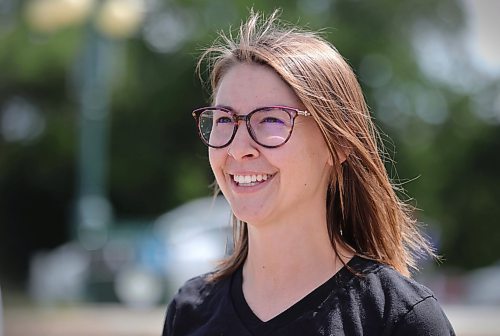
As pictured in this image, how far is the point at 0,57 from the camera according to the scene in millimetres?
24141

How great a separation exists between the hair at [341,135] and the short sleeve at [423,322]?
25cm

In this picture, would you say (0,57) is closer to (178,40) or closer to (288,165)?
(178,40)

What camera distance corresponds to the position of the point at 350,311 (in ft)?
7.39

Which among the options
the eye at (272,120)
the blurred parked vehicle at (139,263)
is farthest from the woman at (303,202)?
the blurred parked vehicle at (139,263)

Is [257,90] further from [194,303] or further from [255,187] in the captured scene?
[194,303]

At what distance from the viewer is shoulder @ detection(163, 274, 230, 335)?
2.51m

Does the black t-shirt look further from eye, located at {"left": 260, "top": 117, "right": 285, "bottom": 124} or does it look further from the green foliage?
the green foliage

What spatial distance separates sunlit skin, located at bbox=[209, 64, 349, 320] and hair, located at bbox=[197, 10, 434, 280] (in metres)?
0.03

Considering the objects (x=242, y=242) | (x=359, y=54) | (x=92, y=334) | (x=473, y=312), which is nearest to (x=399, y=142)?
(x=359, y=54)

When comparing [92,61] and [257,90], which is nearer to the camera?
[257,90]

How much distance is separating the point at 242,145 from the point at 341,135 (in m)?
0.26

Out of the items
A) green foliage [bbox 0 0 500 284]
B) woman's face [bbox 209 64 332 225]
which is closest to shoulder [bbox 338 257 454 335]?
woman's face [bbox 209 64 332 225]

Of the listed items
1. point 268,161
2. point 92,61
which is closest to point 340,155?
point 268,161

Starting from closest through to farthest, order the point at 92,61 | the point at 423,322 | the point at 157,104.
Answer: the point at 423,322, the point at 92,61, the point at 157,104
